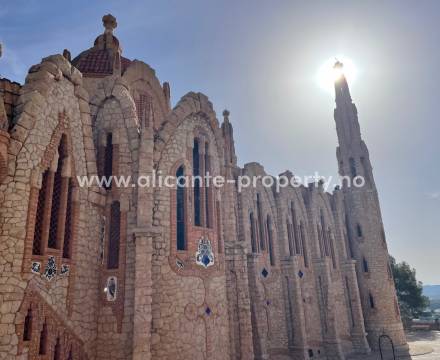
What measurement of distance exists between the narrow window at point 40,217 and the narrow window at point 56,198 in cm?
40

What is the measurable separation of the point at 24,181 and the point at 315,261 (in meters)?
18.5

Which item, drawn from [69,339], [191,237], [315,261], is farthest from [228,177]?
[315,261]

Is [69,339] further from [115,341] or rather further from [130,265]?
[130,265]

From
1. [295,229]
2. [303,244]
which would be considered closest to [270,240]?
[295,229]

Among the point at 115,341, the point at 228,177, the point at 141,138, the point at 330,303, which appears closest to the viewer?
the point at 115,341

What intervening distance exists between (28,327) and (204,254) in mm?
5950

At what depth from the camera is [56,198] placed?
10.5m

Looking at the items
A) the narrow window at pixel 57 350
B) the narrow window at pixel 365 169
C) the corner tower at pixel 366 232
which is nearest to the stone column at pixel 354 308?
the corner tower at pixel 366 232

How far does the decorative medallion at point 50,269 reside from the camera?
30.4ft

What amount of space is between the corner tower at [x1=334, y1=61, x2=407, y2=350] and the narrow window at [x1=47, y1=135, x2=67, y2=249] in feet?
81.4

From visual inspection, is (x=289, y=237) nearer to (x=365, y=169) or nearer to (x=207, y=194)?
(x=207, y=194)

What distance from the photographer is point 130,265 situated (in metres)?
11.0

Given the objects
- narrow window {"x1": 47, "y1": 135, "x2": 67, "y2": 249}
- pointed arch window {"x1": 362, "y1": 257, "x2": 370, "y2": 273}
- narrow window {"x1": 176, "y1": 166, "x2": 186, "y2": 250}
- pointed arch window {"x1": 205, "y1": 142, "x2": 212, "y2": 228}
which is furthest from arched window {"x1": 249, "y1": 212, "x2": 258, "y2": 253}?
pointed arch window {"x1": 362, "y1": 257, "x2": 370, "y2": 273}

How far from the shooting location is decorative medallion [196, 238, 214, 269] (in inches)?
500
